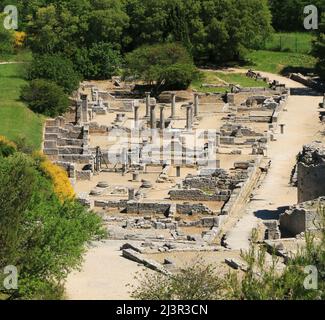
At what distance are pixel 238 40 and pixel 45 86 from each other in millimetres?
25886

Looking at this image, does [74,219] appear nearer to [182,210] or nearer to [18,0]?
[182,210]

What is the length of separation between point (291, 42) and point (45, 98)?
40129mm

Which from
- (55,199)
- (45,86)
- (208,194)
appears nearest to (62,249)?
(55,199)

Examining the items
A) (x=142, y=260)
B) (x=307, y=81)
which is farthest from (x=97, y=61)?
(x=142, y=260)

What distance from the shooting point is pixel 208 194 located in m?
54.2

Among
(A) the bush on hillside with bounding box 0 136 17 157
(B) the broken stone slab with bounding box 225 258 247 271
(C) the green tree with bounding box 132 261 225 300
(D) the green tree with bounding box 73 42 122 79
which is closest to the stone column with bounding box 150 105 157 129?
(A) the bush on hillside with bounding box 0 136 17 157

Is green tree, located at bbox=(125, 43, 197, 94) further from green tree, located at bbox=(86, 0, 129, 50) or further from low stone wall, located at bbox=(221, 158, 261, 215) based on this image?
low stone wall, located at bbox=(221, 158, 261, 215)

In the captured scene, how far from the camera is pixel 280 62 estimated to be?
10150 cm

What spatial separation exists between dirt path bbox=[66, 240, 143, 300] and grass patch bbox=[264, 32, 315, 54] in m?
69.9

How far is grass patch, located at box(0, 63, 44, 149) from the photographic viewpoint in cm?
6750

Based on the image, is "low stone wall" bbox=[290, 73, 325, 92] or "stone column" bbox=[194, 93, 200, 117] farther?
"low stone wall" bbox=[290, 73, 325, 92]

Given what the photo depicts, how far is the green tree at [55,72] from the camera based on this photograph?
82125 millimetres

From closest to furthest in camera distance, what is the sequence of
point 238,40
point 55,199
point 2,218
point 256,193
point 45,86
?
1. point 2,218
2. point 55,199
3. point 256,193
4. point 45,86
5. point 238,40

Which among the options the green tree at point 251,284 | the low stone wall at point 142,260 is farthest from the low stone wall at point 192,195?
the green tree at point 251,284
